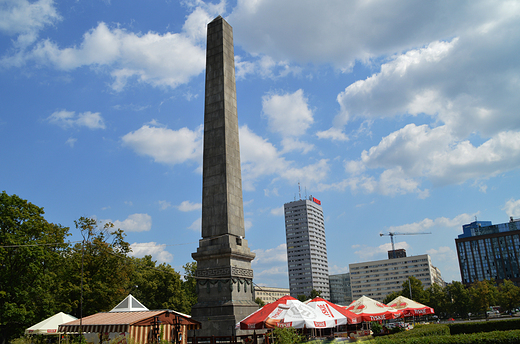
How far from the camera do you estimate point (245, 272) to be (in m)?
22.8

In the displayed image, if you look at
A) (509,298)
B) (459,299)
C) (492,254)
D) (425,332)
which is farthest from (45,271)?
(492,254)

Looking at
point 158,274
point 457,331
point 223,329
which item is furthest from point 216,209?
point 158,274

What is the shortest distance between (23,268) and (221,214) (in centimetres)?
2318

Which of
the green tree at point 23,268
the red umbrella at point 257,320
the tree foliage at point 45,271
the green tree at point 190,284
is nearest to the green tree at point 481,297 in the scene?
the green tree at point 190,284

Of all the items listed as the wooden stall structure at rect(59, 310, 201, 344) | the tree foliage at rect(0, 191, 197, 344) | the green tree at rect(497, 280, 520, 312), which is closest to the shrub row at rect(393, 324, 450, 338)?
the wooden stall structure at rect(59, 310, 201, 344)

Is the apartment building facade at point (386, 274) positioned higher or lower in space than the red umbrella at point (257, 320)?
higher

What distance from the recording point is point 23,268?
112ft

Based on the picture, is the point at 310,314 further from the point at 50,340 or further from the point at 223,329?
the point at 50,340

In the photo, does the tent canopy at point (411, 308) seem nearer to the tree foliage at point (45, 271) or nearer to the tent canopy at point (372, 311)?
the tent canopy at point (372, 311)

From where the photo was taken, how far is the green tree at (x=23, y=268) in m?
32.7

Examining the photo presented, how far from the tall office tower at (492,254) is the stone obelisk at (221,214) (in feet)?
472

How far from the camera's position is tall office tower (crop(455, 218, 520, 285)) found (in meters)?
142

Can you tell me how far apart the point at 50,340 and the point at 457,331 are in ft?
107

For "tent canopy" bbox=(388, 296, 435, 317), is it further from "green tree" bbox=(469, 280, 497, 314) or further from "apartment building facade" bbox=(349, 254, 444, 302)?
"apartment building facade" bbox=(349, 254, 444, 302)
